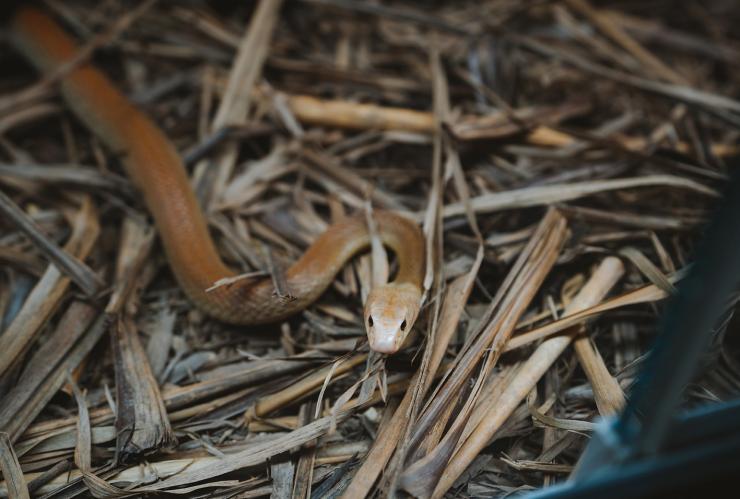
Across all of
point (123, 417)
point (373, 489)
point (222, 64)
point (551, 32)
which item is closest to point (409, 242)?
point (373, 489)

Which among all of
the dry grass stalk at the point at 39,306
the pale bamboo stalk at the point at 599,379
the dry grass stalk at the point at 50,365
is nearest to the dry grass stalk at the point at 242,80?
the dry grass stalk at the point at 39,306

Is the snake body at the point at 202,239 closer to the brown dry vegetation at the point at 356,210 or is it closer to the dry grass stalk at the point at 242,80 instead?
the brown dry vegetation at the point at 356,210

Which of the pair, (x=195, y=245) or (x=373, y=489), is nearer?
(x=373, y=489)

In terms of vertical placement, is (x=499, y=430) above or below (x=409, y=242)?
below

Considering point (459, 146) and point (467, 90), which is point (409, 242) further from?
point (467, 90)

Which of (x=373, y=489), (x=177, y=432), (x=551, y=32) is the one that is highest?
(x=551, y=32)

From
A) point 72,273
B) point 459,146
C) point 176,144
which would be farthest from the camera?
point 176,144

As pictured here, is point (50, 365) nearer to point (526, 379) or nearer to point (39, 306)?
point (39, 306)
